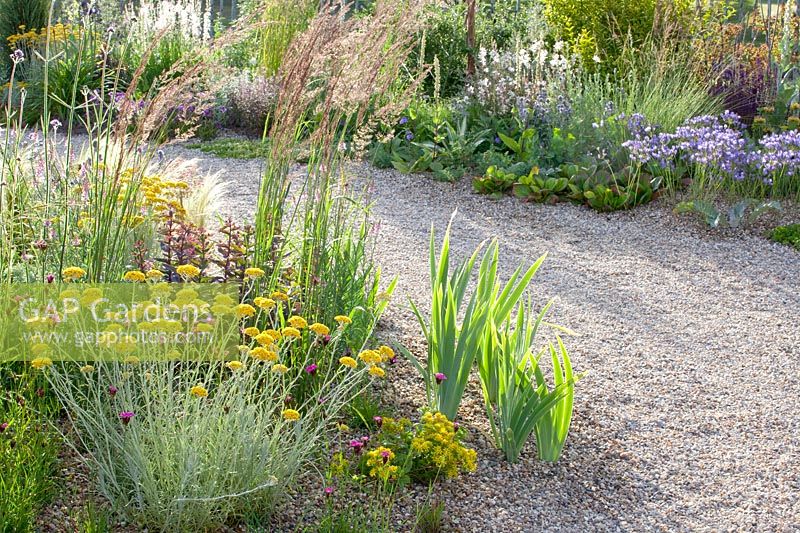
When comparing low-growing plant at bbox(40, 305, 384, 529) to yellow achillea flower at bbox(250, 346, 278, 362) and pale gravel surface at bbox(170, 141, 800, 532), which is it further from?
pale gravel surface at bbox(170, 141, 800, 532)

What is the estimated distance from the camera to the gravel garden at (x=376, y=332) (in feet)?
8.70

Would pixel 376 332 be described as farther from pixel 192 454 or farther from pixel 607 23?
pixel 607 23

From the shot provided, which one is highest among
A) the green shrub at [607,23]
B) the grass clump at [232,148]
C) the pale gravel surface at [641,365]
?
Answer: the green shrub at [607,23]

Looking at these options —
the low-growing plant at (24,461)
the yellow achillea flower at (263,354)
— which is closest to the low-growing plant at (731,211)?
the yellow achillea flower at (263,354)

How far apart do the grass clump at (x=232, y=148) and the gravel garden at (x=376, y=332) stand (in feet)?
3.16

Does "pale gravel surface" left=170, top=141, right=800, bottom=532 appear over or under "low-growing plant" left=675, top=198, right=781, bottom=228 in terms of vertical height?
under

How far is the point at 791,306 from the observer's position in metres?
4.98

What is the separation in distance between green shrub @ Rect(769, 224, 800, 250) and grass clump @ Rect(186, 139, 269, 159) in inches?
150

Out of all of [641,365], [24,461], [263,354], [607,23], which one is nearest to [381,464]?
[263,354]

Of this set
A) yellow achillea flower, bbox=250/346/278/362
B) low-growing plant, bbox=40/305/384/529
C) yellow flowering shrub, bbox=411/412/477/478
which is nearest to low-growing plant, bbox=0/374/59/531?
low-growing plant, bbox=40/305/384/529

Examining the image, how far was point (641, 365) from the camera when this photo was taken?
4.16 meters

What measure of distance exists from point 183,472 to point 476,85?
20.9 feet

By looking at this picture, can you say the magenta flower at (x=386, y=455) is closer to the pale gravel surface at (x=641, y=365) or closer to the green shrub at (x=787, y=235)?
the pale gravel surface at (x=641, y=365)

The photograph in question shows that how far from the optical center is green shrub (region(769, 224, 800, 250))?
19.2 ft
